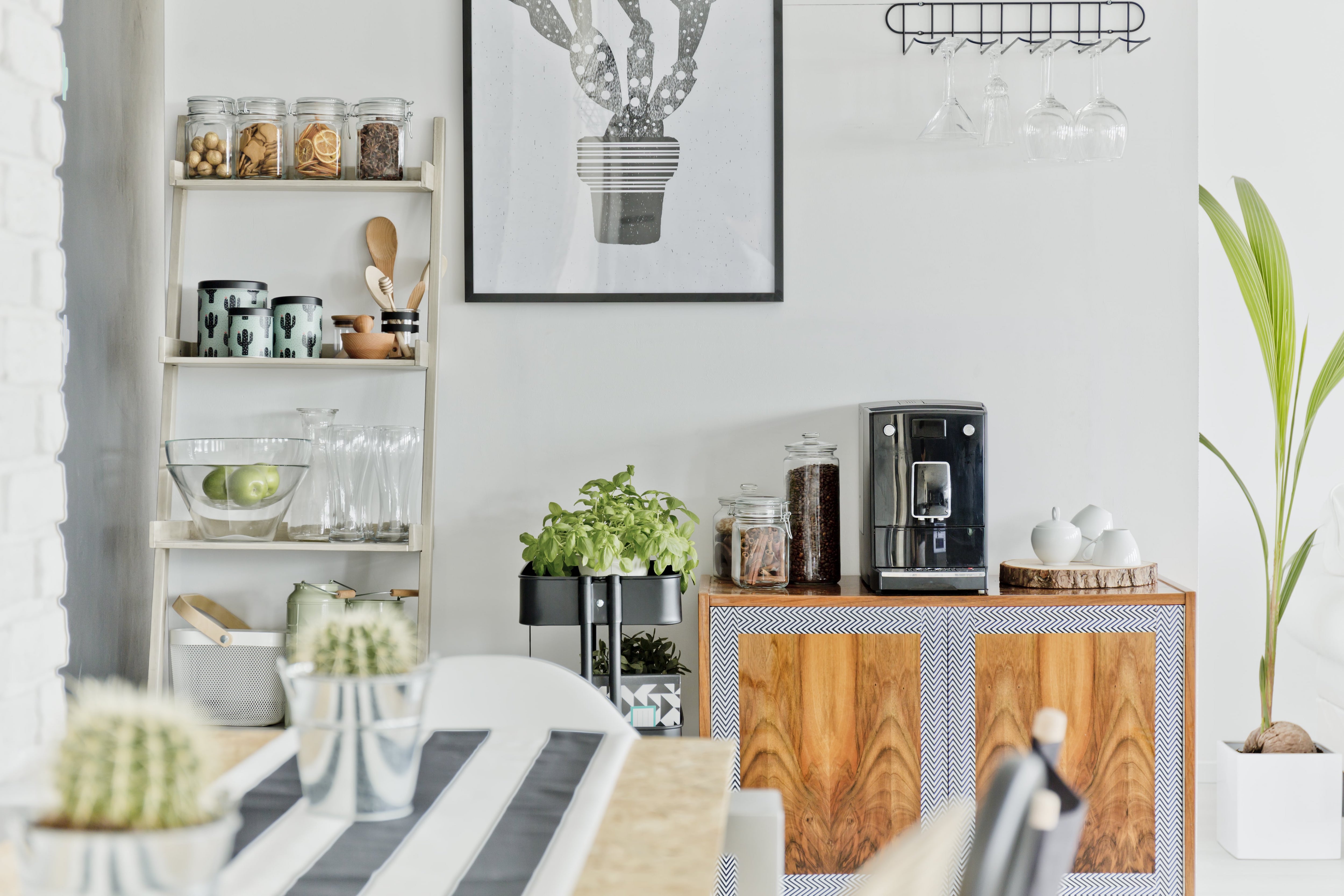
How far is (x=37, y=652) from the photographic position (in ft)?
4.92

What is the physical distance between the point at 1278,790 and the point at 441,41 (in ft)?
8.97

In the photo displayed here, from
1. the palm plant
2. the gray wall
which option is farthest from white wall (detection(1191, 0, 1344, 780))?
the gray wall

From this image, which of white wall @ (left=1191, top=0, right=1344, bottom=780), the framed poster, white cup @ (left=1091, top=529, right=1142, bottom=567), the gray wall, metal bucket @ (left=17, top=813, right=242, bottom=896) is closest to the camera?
metal bucket @ (left=17, top=813, right=242, bottom=896)

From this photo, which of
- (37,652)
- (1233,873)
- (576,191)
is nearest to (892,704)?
(1233,873)

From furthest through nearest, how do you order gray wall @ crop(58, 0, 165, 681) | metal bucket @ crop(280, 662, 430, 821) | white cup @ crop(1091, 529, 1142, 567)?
white cup @ crop(1091, 529, 1142, 567)
gray wall @ crop(58, 0, 165, 681)
metal bucket @ crop(280, 662, 430, 821)

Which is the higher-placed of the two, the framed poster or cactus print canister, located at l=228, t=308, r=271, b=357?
the framed poster

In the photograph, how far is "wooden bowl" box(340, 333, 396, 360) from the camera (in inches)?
102

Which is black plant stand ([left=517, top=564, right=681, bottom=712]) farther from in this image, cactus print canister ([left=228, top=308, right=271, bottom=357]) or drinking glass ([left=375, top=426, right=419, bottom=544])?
cactus print canister ([left=228, top=308, right=271, bottom=357])

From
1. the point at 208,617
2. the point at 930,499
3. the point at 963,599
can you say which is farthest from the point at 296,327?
the point at 963,599

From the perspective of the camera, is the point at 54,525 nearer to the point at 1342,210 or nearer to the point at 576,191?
the point at 576,191

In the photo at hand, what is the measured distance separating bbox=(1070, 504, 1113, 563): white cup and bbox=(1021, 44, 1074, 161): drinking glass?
→ 2.67 feet

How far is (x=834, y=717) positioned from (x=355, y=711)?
1571 millimetres

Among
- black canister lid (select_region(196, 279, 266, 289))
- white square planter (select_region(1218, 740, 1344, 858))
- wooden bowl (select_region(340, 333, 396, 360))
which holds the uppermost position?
black canister lid (select_region(196, 279, 266, 289))

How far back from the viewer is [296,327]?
8.48 feet
